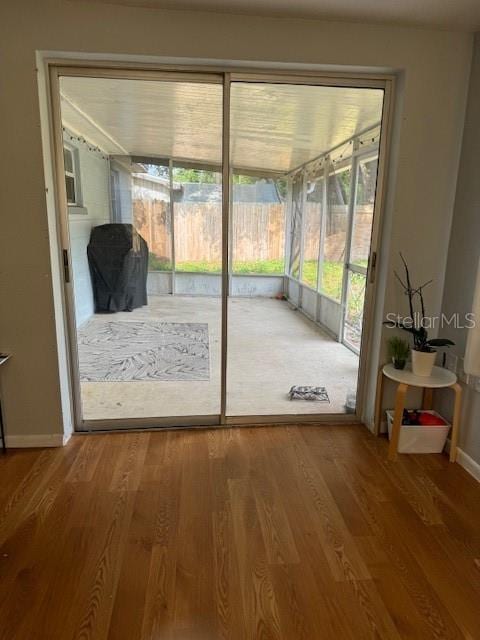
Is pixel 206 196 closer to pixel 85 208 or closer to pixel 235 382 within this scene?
pixel 85 208

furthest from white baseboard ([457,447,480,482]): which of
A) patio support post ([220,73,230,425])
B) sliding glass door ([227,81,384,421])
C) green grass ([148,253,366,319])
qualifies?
green grass ([148,253,366,319])

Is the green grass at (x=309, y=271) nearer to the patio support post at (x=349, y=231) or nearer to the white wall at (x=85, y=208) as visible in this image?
the patio support post at (x=349, y=231)

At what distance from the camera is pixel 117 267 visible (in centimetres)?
281

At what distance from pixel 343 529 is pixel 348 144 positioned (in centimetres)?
404

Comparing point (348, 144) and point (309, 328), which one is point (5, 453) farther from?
point (348, 144)

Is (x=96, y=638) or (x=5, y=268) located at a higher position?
(x=5, y=268)

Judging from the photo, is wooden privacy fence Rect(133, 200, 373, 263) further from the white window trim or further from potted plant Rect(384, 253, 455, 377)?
potted plant Rect(384, 253, 455, 377)

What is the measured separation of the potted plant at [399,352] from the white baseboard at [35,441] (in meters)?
2.09

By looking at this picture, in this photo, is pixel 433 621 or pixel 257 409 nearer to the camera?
pixel 433 621

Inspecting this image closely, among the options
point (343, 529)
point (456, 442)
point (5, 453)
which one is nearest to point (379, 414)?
point (456, 442)

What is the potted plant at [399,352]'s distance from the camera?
2533mm

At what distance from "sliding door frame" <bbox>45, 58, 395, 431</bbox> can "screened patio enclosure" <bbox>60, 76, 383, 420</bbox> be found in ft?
0.18

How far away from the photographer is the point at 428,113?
2.35 m

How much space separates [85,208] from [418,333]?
86.2 inches
